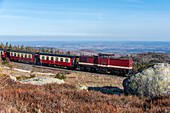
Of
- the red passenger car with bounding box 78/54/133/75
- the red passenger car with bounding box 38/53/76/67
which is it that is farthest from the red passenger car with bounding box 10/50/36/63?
the red passenger car with bounding box 78/54/133/75

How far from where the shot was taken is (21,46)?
250ft

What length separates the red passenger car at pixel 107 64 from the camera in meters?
26.8

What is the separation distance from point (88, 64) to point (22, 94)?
964 inches

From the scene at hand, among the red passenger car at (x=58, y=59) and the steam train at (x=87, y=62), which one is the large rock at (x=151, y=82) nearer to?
the steam train at (x=87, y=62)

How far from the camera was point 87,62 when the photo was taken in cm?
3019

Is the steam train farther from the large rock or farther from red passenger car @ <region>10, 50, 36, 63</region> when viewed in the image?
the large rock

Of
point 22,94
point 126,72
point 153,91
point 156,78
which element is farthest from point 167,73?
point 126,72

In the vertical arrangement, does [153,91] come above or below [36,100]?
below

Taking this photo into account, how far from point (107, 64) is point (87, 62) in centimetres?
435

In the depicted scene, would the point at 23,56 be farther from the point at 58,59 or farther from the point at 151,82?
the point at 151,82

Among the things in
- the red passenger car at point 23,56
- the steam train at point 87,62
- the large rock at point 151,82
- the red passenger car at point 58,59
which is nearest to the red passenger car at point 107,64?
the steam train at point 87,62

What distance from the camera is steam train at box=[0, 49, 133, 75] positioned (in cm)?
2706

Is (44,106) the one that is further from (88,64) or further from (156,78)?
(88,64)

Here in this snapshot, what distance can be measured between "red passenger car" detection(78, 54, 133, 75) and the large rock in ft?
56.1
